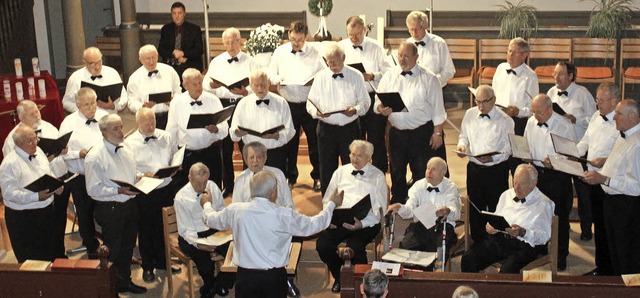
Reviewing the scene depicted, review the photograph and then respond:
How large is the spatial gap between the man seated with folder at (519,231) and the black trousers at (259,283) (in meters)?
1.71

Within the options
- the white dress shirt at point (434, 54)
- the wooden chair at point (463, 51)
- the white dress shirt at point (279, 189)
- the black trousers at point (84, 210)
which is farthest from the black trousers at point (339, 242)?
the wooden chair at point (463, 51)

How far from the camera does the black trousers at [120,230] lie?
7.53 metres

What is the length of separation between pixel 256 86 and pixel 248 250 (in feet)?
8.37

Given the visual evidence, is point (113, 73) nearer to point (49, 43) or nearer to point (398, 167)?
point (398, 167)

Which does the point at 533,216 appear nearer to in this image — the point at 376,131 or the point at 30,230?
the point at 376,131

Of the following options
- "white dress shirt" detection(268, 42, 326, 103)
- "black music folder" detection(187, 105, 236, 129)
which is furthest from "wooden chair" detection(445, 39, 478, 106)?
"black music folder" detection(187, 105, 236, 129)

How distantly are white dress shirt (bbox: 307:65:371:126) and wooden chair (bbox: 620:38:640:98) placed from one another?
15.4ft

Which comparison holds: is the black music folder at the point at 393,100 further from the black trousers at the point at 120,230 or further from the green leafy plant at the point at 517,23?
the green leafy plant at the point at 517,23

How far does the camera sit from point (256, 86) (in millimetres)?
8500

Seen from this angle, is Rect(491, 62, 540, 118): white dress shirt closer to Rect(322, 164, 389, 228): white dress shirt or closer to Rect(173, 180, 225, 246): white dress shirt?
Rect(322, 164, 389, 228): white dress shirt

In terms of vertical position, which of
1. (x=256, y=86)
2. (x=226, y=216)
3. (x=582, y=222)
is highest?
(x=256, y=86)

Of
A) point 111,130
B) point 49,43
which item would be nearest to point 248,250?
point 111,130

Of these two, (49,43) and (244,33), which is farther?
(49,43)

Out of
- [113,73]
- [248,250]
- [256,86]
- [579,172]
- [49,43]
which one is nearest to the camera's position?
[248,250]
